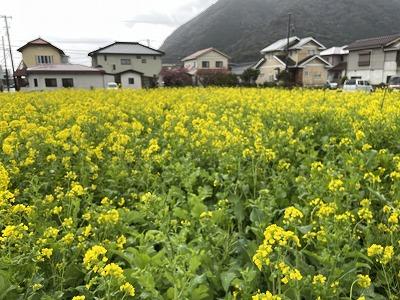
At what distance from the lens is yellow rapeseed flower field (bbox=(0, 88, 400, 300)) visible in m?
2.08

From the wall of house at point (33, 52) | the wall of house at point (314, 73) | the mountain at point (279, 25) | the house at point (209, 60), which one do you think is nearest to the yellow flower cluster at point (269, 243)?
the wall of house at point (314, 73)

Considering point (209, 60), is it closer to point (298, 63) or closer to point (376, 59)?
point (298, 63)

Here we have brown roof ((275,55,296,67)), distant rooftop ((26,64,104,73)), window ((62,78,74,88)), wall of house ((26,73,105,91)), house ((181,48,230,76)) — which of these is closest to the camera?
distant rooftop ((26,64,104,73))

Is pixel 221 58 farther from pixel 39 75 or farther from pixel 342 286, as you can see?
pixel 342 286

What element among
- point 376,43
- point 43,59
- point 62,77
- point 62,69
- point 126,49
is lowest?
point 62,77

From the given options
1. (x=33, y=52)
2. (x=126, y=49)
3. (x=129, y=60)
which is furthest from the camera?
Answer: (x=126, y=49)

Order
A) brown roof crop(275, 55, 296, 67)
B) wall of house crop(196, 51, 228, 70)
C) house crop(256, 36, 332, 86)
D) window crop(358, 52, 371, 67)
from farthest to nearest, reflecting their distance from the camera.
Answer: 1. wall of house crop(196, 51, 228, 70)
2. brown roof crop(275, 55, 296, 67)
3. house crop(256, 36, 332, 86)
4. window crop(358, 52, 371, 67)

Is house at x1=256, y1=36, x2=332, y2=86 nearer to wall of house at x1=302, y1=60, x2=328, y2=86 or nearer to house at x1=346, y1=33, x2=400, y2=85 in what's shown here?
wall of house at x1=302, y1=60, x2=328, y2=86

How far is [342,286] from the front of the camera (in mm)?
2184

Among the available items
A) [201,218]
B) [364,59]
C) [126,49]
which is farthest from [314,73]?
[201,218]

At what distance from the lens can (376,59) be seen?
143 ft

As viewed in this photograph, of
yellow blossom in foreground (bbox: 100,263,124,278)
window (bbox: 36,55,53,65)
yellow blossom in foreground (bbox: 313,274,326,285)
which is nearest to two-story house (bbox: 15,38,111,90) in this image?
window (bbox: 36,55,53,65)

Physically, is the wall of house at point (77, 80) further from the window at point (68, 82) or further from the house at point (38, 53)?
the house at point (38, 53)

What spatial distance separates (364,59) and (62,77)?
34.5m
